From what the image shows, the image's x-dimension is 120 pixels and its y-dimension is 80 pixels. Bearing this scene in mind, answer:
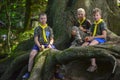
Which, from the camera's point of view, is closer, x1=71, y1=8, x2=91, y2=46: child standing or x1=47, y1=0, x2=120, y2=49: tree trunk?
x1=71, y1=8, x2=91, y2=46: child standing

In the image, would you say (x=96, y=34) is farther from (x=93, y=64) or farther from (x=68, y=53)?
(x=68, y=53)

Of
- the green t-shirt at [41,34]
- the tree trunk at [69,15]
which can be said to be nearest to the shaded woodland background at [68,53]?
the tree trunk at [69,15]

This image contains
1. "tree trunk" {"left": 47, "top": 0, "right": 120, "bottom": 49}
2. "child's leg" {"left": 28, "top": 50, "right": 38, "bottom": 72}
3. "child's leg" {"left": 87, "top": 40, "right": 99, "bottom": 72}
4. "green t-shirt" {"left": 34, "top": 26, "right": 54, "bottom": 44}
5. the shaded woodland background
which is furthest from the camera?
"tree trunk" {"left": 47, "top": 0, "right": 120, "bottom": 49}

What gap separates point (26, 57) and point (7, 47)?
7.57 meters

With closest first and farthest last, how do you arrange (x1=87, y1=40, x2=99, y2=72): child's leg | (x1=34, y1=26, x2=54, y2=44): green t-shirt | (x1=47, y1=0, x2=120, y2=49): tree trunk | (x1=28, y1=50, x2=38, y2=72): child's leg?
(x1=87, y1=40, x2=99, y2=72): child's leg → (x1=28, y1=50, x2=38, y2=72): child's leg → (x1=34, y1=26, x2=54, y2=44): green t-shirt → (x1=47, y1=0, x2=120, y2=49): tree trunk

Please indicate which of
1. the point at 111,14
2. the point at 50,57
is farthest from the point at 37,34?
the point at 111,14

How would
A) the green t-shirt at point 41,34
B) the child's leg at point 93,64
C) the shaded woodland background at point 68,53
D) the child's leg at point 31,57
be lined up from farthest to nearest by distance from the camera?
the green t-shirt at point 41,34, the child's leg at point 31,57, the child's leg at point 93,64, the shaded woodland background at point 68,53

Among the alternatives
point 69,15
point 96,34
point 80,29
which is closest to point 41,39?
point 80,29

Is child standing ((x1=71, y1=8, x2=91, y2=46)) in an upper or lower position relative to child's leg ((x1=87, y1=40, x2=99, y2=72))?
upper

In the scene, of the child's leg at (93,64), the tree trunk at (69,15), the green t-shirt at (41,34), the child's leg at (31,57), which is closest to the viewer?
the child's leg at (93,64)

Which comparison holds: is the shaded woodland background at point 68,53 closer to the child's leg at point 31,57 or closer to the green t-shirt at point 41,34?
the child's leg at point 31,57

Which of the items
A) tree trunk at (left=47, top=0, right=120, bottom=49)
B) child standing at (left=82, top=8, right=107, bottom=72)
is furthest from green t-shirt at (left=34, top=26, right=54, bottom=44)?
tree trunk at (left=47, top=0, right=120, bottom=49)

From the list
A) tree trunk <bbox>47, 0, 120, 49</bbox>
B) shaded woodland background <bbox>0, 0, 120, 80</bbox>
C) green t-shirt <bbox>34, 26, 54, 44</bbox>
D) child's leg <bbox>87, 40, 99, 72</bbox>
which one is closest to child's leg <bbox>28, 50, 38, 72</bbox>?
shaded woodland background <bbox>0, 0, 120, 80</bbox>

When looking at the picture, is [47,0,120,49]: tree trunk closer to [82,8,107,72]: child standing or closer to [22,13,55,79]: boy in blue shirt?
[22,13,55,79]: boy in blue shirt
